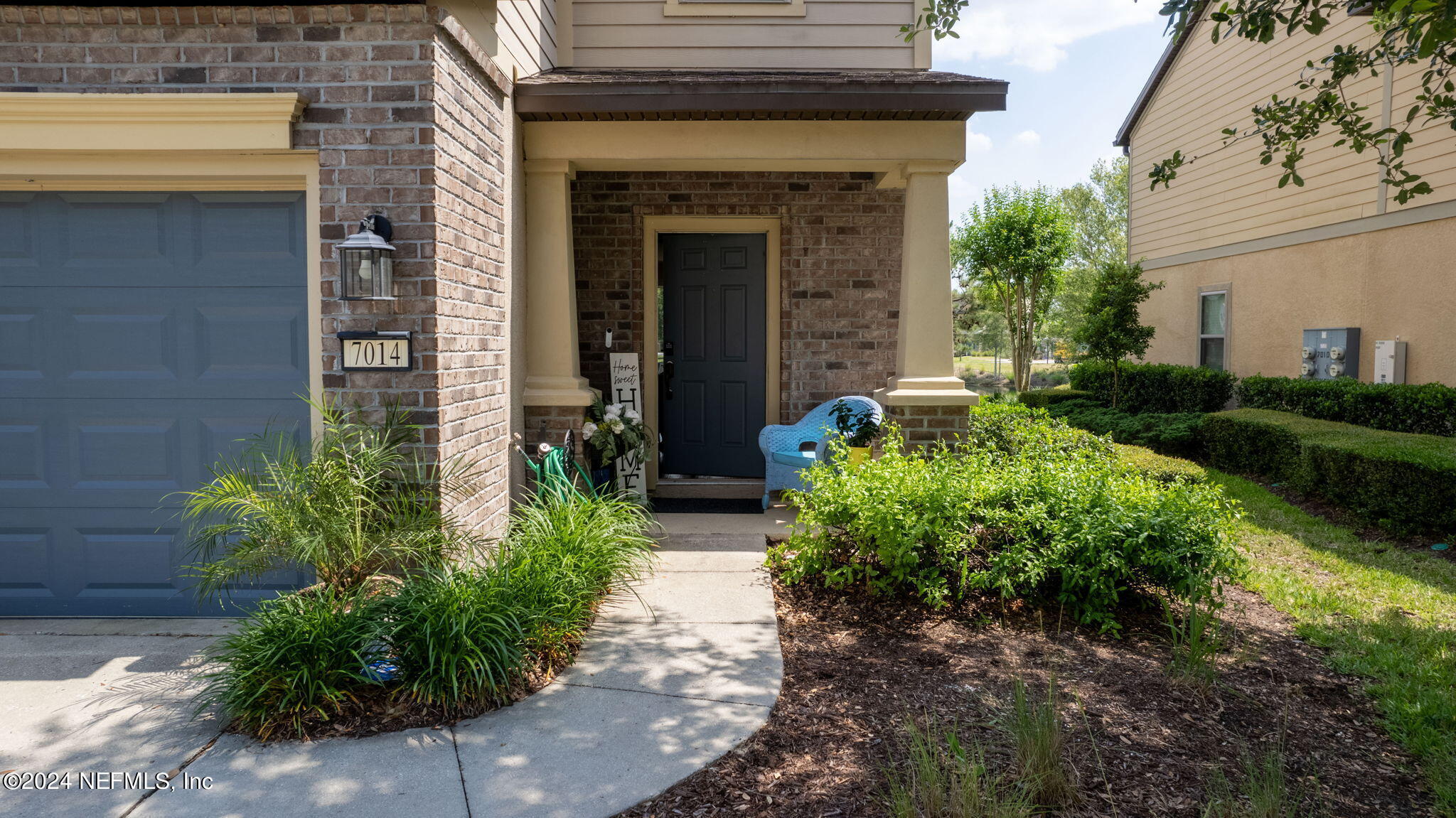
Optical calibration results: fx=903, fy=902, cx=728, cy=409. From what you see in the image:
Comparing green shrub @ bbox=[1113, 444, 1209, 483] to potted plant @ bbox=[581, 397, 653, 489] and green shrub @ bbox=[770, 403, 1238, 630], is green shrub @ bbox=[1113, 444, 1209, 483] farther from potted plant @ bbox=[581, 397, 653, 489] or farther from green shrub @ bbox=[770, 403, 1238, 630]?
potted plant @ bbox=[581, 397, 653, 489]

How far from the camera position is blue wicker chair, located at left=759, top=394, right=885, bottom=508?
7.05m

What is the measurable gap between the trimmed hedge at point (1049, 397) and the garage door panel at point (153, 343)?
12.8 meters

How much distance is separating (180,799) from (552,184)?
14.7 feet

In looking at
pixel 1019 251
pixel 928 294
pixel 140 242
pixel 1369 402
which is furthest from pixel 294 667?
pixel 1019 251

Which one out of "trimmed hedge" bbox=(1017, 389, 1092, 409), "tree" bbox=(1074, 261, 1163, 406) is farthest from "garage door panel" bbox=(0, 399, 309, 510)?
"trimmed hedge" bbox=(1017, 389, 1092, 409)

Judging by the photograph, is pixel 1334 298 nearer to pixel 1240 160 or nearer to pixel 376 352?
pixel 1240 160

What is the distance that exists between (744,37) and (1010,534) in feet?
15.3

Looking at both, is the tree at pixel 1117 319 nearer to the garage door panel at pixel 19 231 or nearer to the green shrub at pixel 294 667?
the green shrub at pixel 294 667

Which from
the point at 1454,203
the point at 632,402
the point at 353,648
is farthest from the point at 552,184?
the point at 1454,203

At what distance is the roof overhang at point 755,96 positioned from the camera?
18.7ft

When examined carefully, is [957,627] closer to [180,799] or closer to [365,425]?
[365,425]

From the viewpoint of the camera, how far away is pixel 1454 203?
8.56 m

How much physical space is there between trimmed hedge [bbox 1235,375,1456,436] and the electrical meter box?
230 mm

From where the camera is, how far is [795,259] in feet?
25.6
